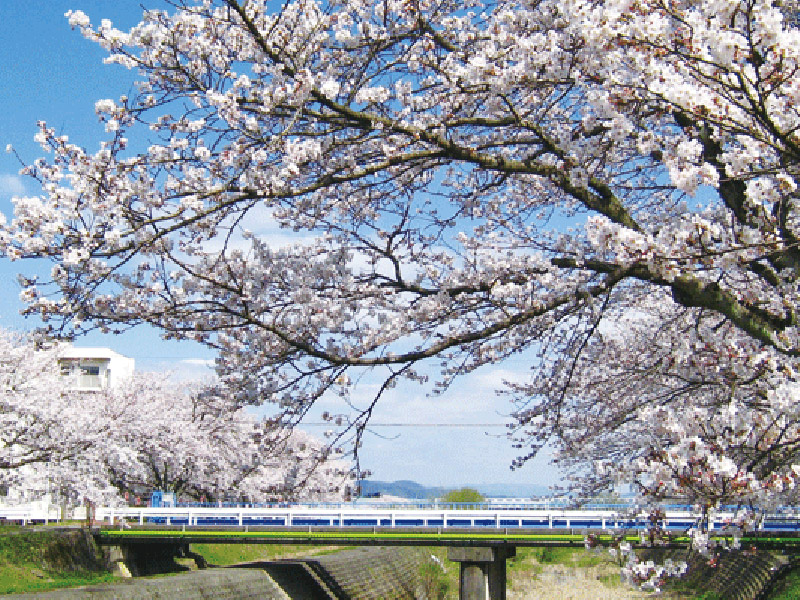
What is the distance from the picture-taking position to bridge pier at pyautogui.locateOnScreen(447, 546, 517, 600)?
2372cm

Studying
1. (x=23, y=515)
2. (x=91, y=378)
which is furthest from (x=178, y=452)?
(x=91, y=378)

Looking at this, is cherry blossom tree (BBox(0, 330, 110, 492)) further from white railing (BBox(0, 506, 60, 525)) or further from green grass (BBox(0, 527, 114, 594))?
white railing (BBox(0, 506, 60, 525))

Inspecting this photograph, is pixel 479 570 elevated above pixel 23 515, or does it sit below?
below

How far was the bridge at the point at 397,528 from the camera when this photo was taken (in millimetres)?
23750

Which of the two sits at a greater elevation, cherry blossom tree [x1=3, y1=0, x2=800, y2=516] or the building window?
the building window

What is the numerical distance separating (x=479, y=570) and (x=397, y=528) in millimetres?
3196

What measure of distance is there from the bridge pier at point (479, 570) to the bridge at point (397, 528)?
0.03 m

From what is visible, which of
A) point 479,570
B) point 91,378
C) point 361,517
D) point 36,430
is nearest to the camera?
point 479,570

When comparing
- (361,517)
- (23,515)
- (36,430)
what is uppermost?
(36,430)

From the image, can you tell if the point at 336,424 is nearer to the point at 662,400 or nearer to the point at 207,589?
the point at 662,400

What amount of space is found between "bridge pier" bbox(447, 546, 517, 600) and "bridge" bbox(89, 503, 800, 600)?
0.03 meters

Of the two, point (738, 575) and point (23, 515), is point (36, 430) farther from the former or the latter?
point (738, 575)

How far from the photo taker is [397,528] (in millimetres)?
25812

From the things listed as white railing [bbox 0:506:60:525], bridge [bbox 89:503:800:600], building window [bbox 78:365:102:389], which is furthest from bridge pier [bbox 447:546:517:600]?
building window [bbox 78:365:102:389]
